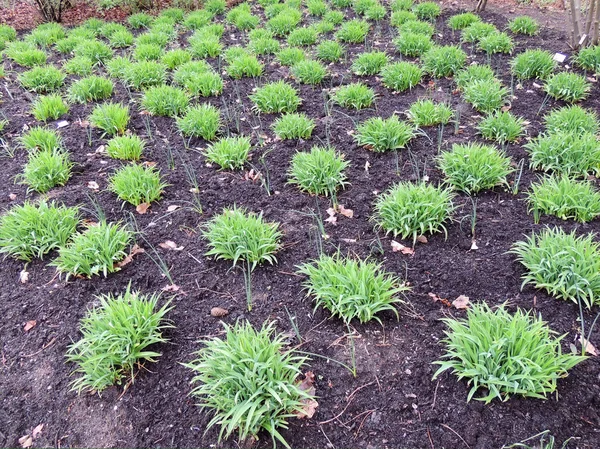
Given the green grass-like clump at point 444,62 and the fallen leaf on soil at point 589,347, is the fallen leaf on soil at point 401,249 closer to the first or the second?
the fallen leaf on soil at point 589,347

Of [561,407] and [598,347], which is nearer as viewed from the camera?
[561,407]

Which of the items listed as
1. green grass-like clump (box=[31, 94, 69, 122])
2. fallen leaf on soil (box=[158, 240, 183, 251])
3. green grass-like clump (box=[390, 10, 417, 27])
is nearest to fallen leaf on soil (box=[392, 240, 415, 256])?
fallen leaf on soil (box=[158, 240, 183, 251])

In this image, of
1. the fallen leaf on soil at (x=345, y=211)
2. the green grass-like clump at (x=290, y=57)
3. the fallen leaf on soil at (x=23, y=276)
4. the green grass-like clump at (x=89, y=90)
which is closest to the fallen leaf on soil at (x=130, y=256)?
the fallen leaf on soil at (x=23, y=276)

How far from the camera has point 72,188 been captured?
12.1ft

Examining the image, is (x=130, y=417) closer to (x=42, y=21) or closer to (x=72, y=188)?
(x=72, y=188)

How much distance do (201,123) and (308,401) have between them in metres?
2.94

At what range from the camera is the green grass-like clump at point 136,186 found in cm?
342

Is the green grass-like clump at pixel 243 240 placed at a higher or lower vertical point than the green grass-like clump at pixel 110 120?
lower

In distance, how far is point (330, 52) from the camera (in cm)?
582

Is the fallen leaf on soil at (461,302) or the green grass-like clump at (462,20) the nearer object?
the fallen leaf on soil at (461,302)

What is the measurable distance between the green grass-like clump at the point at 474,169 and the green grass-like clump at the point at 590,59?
267 centimetres

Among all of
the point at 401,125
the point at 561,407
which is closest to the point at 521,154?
the point at 401,125

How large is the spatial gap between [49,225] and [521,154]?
374 cm

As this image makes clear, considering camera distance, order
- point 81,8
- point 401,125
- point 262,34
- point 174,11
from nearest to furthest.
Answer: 1. point 401,125
2. point 262,34
3. point 174,11
4. point 81,8
